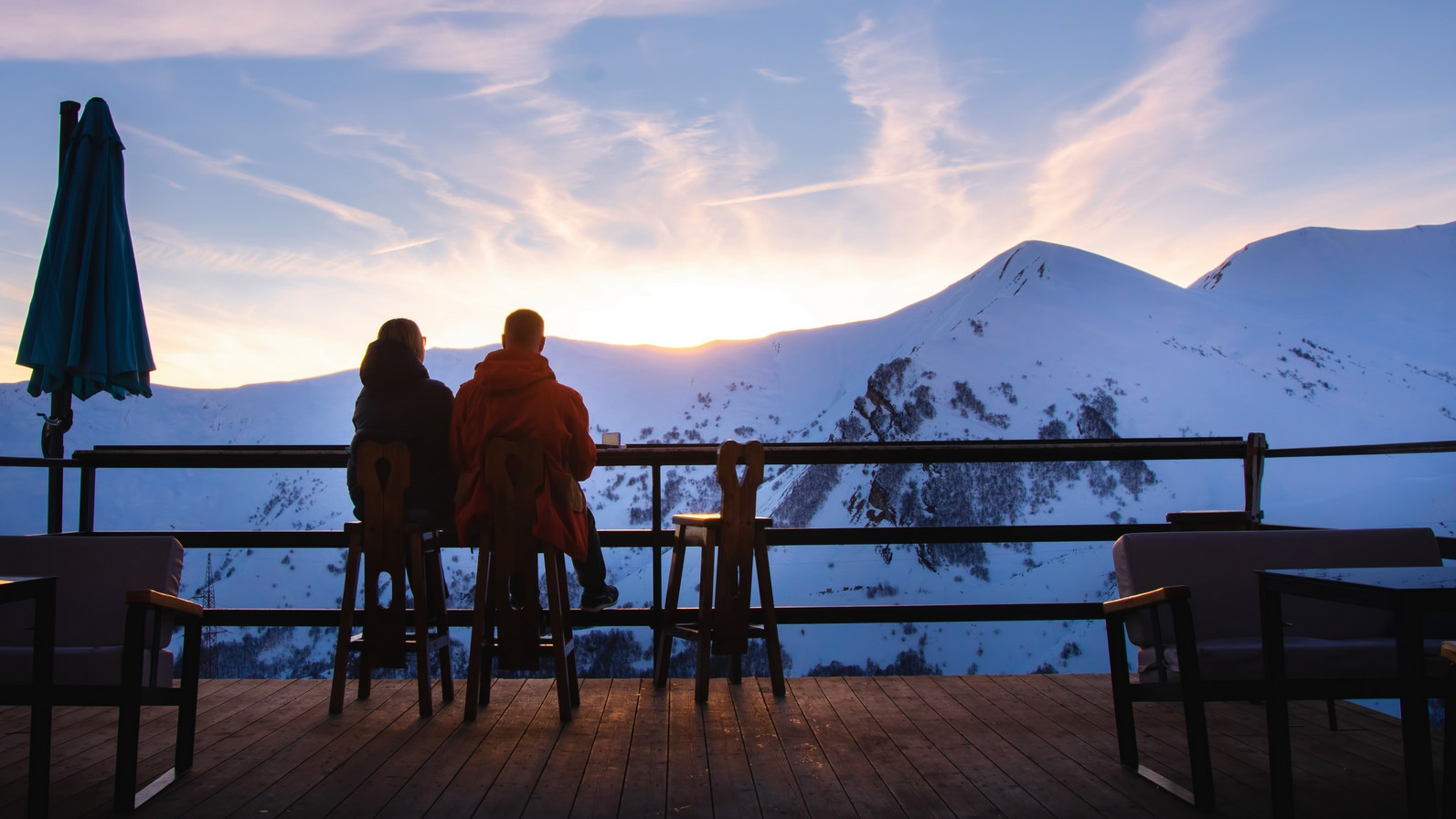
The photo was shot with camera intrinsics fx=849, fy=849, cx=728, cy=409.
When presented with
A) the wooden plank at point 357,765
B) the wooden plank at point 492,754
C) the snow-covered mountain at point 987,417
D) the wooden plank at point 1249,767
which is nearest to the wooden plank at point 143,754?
the wooden plank at point 357,765

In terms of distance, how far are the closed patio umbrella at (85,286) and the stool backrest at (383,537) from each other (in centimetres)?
181

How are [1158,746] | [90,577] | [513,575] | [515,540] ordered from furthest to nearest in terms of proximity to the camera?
[513,575] → [515,540] → [1158,746] → [90,577]

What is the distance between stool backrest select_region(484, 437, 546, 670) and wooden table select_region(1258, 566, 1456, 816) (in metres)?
2.05

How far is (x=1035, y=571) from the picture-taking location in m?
17.4

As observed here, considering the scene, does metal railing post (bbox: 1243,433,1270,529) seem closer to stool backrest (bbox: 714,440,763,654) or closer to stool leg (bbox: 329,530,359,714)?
stool backrest (bbox: 714,440,763,654)

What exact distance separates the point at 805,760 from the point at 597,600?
1078 mm

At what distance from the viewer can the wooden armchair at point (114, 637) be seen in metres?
2.03

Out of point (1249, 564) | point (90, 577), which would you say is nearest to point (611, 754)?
point (90, 577)

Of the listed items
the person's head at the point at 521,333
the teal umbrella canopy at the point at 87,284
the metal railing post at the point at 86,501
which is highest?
the teal umbrella canopy at the point at 87,284

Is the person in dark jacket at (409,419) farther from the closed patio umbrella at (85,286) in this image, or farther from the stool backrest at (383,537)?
the closed patio umbrella at (85,286)

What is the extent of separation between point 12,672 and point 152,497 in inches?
870

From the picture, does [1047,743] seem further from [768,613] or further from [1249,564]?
[768,613]

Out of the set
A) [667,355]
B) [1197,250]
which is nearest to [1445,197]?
[1197,250]

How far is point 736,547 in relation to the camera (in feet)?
10.3
